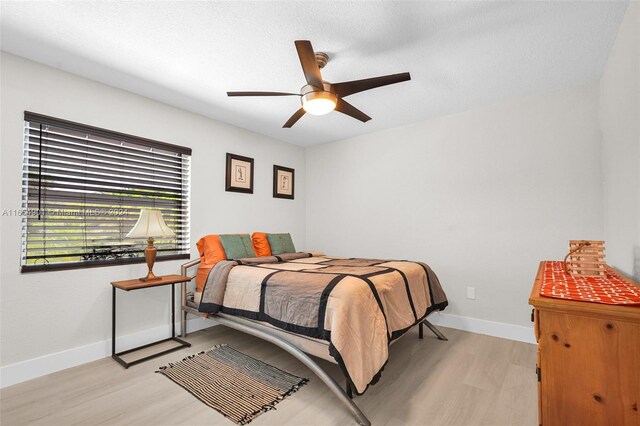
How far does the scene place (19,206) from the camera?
2326mm

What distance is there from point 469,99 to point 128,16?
10.1ft

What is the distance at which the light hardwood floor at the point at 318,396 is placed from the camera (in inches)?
72.1

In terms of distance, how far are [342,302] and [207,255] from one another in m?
1.95

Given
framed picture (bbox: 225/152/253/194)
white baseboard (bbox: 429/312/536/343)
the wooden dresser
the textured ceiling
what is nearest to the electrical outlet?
white baseboard (bbox: 429/312/536/343)

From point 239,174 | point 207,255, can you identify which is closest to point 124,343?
point 207,255

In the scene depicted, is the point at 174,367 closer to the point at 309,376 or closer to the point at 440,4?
the point at 309,376

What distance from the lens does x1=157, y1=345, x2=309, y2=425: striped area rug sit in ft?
6.40

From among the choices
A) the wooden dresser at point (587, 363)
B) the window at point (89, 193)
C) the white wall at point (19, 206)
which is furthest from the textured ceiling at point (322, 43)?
the wooden dresser at point (587, 363)

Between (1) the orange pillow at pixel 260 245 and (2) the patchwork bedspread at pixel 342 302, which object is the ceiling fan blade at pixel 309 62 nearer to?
(2) the patchwork bedspread at pixel 342 302

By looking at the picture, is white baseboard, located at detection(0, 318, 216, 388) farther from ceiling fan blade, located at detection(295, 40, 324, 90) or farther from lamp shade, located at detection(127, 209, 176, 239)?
ceiling fan blade, located at detection(295, 40, 324, 90)

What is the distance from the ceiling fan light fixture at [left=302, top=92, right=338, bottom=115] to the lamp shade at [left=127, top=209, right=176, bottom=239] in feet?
5.59

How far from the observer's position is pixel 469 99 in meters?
3.20

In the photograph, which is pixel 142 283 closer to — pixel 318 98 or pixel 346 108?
pixel 318 98

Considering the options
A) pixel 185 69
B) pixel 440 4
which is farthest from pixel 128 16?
pixel 440 4
